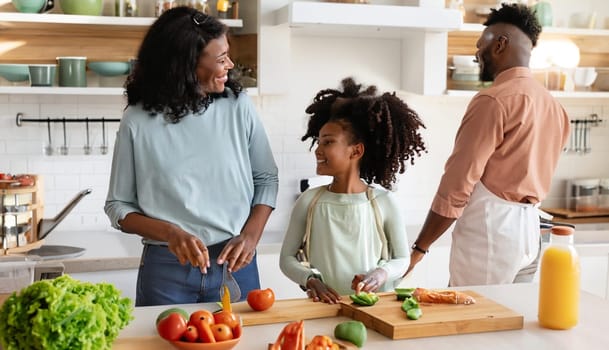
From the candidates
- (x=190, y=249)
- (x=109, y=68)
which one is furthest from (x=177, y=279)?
(x=109, y=68)

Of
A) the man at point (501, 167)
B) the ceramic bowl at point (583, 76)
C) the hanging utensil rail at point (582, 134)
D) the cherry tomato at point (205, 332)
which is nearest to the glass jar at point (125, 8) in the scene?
the man at point (501, 167)

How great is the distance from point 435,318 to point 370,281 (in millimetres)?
311

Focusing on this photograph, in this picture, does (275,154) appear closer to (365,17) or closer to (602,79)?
(365,17)

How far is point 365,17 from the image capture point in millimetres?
3736

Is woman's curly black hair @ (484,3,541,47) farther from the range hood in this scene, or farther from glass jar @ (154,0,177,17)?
glass jar @ (154,0,177,17)

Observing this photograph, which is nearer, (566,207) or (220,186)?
(220,186)

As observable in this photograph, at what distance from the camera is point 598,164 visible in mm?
4859

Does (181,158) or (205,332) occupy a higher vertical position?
(181,158)

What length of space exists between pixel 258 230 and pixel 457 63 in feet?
7.64

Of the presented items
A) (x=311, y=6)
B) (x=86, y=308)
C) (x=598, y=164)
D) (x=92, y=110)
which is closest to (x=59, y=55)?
(x=92, y=110)

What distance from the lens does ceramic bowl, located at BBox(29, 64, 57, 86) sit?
12.2ft

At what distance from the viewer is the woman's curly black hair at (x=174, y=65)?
2.28 meters

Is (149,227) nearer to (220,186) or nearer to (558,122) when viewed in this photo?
(220,186)

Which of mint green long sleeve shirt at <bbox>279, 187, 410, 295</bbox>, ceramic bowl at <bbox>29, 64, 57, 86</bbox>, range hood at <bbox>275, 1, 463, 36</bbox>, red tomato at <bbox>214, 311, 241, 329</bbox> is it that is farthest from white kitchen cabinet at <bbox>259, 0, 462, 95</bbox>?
red tomato at <bbox>214, 311, 241, 329</bbox>
